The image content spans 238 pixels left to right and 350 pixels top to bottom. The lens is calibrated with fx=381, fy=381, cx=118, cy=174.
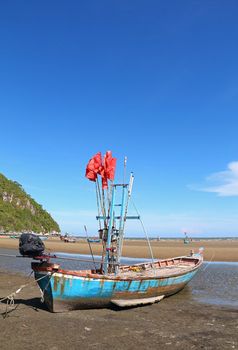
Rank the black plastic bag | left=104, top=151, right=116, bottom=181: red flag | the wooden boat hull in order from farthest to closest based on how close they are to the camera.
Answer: left=104, top=151, right=116, bottom=181: red flag → the black plastic bag → the wooden boat hull

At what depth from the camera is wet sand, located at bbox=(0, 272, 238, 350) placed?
1122 centimetres

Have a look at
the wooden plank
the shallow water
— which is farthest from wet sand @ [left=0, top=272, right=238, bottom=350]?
the shallow water

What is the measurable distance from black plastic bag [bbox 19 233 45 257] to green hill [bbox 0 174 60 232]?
107 m

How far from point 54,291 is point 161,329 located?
4.32 m

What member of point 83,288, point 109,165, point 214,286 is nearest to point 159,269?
point 214,286

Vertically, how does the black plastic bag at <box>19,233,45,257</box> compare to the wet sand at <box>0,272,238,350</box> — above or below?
above

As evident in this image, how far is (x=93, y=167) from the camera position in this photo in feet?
59.7

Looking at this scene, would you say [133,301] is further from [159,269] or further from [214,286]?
[214,286]

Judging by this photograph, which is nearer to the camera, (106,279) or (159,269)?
(106,279)

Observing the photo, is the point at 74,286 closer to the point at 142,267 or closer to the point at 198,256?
the point at 142,267

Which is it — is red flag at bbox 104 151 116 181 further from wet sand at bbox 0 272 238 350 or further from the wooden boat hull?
wet sand at bbox 0 272 238 350

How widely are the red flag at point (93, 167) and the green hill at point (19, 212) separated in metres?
106

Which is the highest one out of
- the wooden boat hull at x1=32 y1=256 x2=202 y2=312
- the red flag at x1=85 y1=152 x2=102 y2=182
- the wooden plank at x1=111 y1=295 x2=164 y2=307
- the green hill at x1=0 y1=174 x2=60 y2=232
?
the green hill at x1=0 y1=174 x2=60 y2=232

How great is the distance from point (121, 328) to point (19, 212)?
122 m
